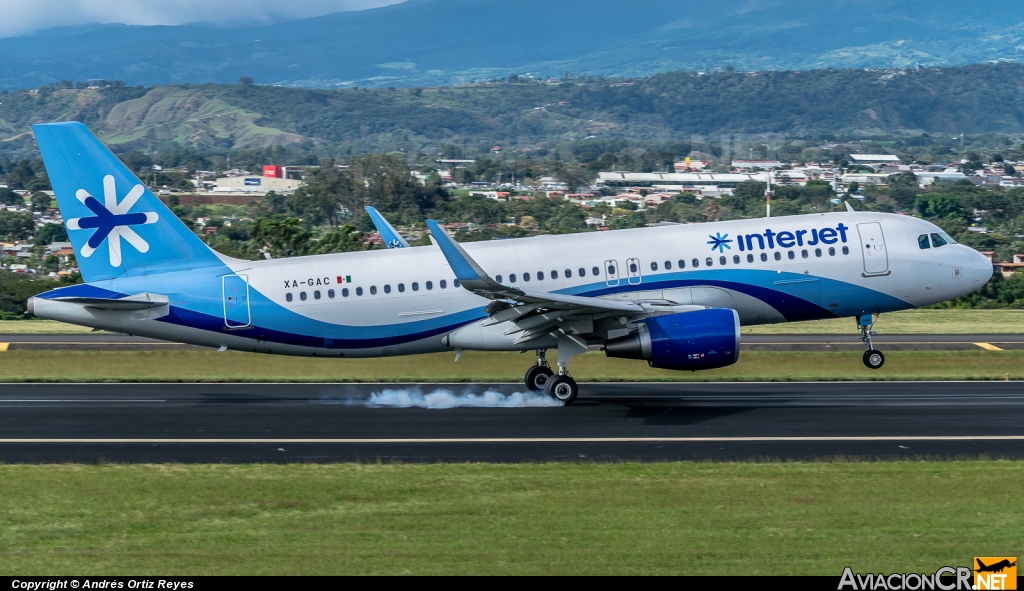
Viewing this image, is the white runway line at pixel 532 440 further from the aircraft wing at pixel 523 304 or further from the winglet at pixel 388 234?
the winglet at pixel 388 234

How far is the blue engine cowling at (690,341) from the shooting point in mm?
26781

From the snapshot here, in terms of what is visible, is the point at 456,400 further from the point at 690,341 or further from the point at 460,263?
the point at 690,341

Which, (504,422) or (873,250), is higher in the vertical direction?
(873,250)

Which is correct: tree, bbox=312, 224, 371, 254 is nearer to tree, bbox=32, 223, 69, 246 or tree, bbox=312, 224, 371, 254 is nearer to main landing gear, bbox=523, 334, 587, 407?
main landing gear, bbox=523, 334, 587, 407

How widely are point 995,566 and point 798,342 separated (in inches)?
1149

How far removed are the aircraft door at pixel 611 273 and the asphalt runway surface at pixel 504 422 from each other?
2.92 m

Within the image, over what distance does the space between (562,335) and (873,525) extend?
41.8 feet

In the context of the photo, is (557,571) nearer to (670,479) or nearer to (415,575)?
(415,575)

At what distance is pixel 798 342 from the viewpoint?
4297 centimetres

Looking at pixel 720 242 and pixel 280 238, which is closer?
pixel 720 242

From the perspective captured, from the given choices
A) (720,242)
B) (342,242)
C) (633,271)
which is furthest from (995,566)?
(342,242)

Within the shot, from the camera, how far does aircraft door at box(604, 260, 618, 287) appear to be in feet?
96.5

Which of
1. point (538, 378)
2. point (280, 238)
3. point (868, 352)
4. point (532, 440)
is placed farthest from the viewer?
point (280, 238)

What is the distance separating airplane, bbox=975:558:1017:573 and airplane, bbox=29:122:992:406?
14.1 m
